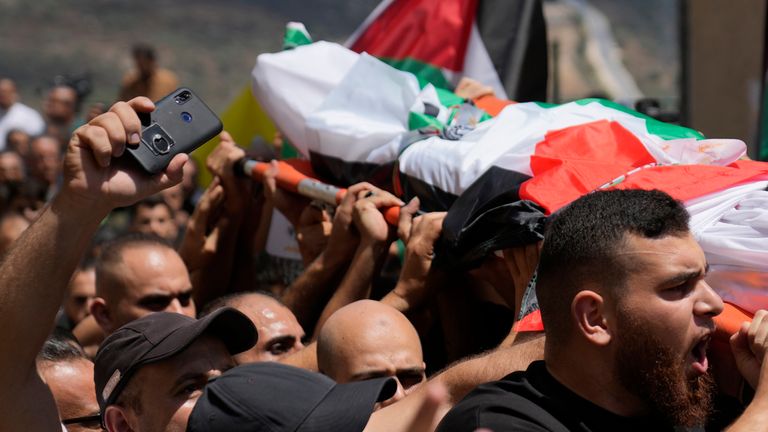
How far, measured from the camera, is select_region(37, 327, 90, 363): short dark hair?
3.45 metres

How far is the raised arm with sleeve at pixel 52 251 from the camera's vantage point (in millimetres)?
2273

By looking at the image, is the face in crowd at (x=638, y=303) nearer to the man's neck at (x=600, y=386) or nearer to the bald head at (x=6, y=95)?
the man's neck at (x=600, y=386)

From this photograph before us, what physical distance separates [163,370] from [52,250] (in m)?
0.56

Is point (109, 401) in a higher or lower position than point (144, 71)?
higher

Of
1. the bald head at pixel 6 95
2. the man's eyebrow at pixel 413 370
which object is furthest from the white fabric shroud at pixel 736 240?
the bald head at pixel 6 95

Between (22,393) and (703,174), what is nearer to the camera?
(22,393)

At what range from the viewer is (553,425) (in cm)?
218

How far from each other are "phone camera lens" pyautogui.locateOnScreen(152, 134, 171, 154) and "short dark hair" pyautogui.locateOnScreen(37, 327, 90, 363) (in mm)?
1170

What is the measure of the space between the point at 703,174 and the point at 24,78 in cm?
1800

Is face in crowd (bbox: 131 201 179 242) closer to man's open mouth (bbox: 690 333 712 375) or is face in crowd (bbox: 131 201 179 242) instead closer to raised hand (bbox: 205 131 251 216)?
raised hand (bbox: 205 131 251 216)

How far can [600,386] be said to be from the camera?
2.27 meters

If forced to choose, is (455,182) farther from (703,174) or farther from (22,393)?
(22,393)

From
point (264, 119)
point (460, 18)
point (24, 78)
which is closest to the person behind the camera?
point (460, 18)

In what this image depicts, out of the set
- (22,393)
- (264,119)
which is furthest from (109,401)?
(264,119)
